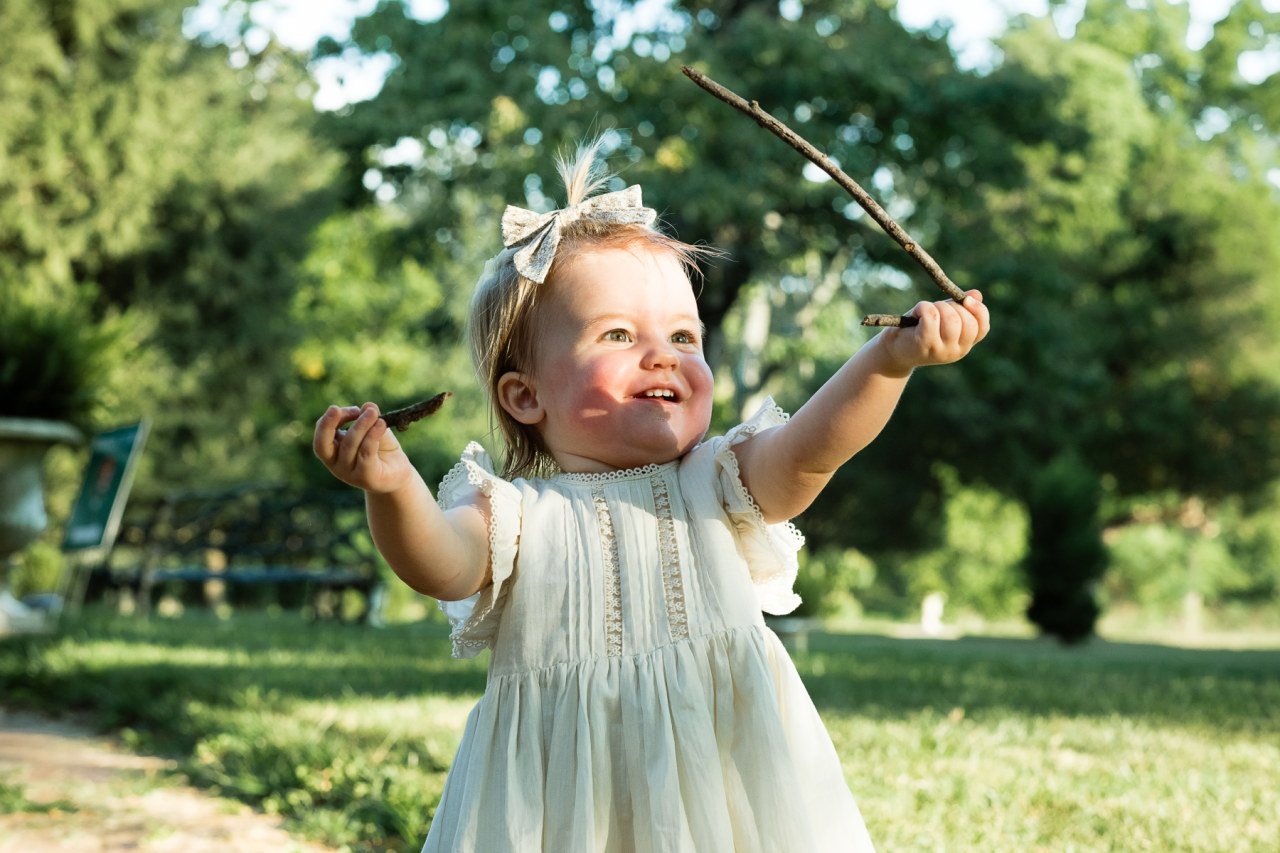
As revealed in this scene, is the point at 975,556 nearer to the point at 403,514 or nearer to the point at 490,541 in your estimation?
the point at 490,541

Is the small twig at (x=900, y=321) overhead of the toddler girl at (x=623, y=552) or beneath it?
overhead

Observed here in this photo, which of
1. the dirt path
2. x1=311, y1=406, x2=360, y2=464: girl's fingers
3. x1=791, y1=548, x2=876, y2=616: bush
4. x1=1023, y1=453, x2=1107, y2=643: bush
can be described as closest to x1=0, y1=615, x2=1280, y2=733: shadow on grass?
the dirt path

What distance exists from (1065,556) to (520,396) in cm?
1424

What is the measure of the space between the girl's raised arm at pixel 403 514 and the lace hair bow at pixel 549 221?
0.44 metres

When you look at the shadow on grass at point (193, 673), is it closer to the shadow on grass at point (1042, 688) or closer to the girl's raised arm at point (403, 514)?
the shadow on grass at point (1042, 688)

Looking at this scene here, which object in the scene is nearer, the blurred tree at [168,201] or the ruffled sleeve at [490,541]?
the ruffled sleeve at [490,541]

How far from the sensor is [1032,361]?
18.7 m

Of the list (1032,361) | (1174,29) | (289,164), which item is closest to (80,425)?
(1032,361)

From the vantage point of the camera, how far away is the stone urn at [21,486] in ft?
24.8

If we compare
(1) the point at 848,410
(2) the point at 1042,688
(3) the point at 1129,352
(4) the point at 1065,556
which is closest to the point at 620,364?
(1) the point at 848,410

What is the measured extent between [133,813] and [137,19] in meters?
19.6

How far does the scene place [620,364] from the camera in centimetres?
220

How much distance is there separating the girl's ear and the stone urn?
6.10 m

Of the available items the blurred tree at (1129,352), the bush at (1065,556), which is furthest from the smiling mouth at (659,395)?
the blurred tree at (1129,352)
